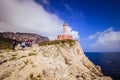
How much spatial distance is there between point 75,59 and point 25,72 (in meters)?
44.0

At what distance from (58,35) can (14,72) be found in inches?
2451

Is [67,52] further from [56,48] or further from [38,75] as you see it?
[38,75]

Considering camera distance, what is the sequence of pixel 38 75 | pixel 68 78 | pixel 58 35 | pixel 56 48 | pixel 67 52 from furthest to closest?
pixel 58 35 → pixel 67 52 → pixel 56 48 → pixel 68 78 → pixel 38 75

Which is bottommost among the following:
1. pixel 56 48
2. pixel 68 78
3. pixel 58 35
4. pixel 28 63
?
pixel 68 78

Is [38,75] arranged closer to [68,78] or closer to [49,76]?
[49,76]

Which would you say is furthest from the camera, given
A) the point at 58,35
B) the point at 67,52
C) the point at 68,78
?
the point at 58,35

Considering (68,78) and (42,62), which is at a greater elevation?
(42,62)

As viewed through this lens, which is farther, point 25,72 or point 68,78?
point 68,78

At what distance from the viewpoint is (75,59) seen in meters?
63.4

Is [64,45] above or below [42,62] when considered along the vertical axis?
above

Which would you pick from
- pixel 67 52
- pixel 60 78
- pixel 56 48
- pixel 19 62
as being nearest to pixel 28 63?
pixel 19 62

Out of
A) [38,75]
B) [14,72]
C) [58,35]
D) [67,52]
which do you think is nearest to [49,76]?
[38,75]

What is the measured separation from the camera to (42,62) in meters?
24.7

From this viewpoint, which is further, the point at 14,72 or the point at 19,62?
the point at 19,62
